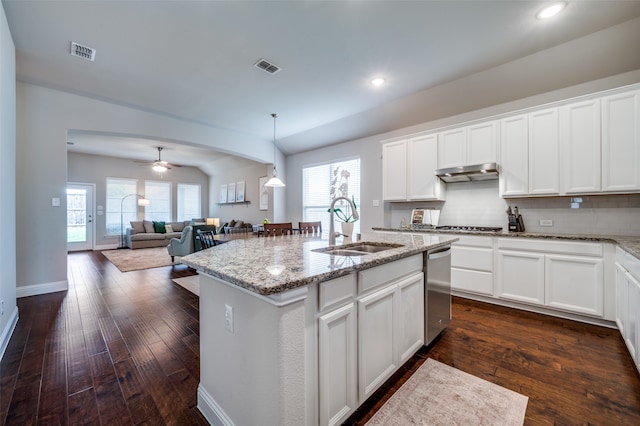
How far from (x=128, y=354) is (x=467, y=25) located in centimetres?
405

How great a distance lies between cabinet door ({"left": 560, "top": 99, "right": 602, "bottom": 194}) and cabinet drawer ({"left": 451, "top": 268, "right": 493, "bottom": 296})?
49.9 inches

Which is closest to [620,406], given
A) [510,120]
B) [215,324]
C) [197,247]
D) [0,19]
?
[215,324]

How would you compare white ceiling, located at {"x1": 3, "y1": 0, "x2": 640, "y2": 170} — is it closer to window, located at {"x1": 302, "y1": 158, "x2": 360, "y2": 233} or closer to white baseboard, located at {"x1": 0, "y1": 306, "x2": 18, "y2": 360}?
window, located at {"x1": 302, "y1": 158, "x2": 360, "y2": 233}

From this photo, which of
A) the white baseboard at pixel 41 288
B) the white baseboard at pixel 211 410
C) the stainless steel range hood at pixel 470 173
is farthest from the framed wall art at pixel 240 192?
the white baseboard at pixel 211 410

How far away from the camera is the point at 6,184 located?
2336 millimetres

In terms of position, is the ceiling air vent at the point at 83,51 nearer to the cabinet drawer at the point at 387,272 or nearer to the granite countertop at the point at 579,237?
the cabinet drawer at the point at 387,272

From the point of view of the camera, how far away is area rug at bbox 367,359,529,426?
140cm

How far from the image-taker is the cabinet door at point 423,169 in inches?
148

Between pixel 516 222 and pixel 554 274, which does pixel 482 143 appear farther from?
pixel 554 274

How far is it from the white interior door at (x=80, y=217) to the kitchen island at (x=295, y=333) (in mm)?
8903

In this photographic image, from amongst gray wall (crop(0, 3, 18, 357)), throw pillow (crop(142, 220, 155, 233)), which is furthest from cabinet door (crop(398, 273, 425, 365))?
throw pillow (crop(142, 220, 155, 233))

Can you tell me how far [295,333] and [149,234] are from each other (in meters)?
8.70

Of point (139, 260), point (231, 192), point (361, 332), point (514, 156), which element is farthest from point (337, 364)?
point (231, 192)

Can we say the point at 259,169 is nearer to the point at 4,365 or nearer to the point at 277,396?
the point at 4,365
